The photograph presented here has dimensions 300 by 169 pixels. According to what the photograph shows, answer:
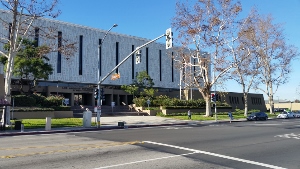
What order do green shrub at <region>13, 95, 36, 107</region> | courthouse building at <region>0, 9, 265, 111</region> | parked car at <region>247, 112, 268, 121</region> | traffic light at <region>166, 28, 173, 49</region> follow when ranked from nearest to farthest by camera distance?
traffic light at <region>166, 28, 173, 49</region>, green shrub at <region>13, 95, 36, 107</region>, parked car at <region>247, 112, 268, 121</region>, courthouse building at <region>0, 9, 265, 111</region>

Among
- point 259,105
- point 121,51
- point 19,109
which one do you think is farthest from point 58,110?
point 259,105

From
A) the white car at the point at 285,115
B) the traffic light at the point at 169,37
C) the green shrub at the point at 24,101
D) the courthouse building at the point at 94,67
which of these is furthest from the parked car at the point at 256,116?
the green shrub at the point at 24,101

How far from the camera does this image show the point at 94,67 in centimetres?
6656

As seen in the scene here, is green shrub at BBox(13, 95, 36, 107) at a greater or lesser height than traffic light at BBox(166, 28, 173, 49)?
lesser

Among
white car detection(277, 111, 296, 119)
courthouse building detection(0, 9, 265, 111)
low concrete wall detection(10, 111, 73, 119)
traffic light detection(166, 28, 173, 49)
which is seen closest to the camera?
traffic light detection(166, 28, 173, 49)

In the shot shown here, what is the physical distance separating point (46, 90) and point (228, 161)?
49562mm

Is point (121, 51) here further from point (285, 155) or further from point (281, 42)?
point (285, 155)

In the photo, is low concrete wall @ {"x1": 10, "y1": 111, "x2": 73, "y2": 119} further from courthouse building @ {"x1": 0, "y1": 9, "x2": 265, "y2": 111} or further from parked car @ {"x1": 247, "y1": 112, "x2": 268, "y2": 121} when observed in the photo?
parked car @ {"x1": 247, "y1": 112, "x2": 268, "y2": 121}

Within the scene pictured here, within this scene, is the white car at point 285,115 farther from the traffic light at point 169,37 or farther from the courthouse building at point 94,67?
the traffic light at point 169,37

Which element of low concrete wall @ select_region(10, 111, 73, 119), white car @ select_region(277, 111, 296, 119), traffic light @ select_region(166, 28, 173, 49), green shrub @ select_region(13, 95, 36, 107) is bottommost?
white car @ select_region(277, 111, 296, 119)

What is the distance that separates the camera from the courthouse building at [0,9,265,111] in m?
59.6

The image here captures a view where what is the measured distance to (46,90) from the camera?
5444cm

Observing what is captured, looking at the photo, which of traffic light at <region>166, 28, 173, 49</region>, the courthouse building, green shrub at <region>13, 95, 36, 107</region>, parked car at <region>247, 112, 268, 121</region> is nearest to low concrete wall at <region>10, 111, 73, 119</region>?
green shrub at <region>13, 95, 36, 107</region>

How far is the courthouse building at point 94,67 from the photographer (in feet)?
195
